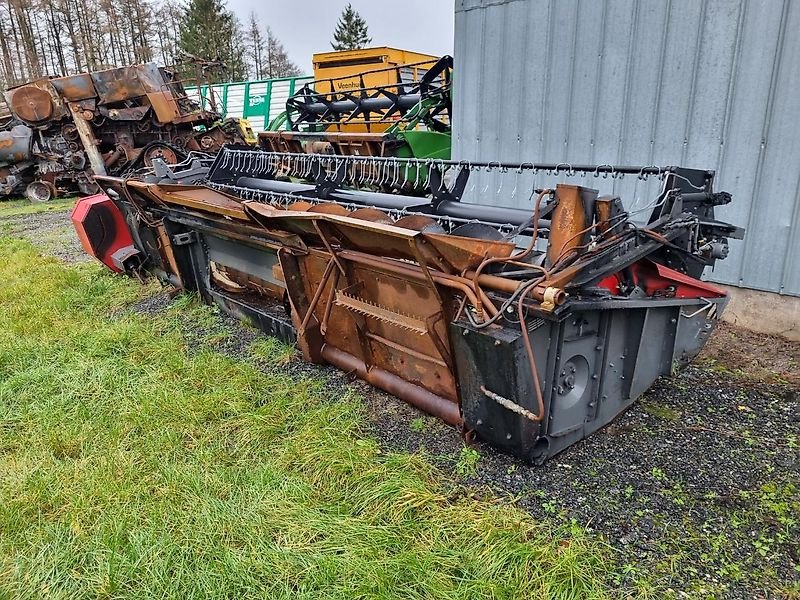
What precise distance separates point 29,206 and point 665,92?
37.9 ft

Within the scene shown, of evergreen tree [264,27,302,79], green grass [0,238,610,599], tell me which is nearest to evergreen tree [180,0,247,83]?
evergreen tree [264,27,302,79]

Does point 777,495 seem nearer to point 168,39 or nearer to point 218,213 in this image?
point 218,213

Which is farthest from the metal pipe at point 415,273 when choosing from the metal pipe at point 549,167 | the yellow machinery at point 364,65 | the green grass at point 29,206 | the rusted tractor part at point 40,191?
the rusted tractor part at point 40,191

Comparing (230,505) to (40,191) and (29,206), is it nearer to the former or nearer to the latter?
(29,206)

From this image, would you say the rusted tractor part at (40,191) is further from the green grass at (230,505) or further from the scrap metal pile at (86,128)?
the green grass at (230,505)

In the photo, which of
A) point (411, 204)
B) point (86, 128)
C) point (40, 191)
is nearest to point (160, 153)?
point (86, 128)

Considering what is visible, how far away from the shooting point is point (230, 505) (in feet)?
6.91

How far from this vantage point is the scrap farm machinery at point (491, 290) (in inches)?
76.7

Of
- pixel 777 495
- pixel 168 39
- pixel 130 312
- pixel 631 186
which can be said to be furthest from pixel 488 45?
pixel 168 39

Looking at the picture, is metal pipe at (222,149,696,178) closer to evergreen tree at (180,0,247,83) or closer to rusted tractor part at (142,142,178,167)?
rusted tractor part at (142,142,178,167)

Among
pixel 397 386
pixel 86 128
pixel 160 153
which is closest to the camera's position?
pixel 397 386

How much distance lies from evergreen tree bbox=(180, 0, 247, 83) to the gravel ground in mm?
30632

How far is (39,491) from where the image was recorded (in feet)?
7.27

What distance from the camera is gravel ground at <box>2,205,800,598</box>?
5.93 feet
